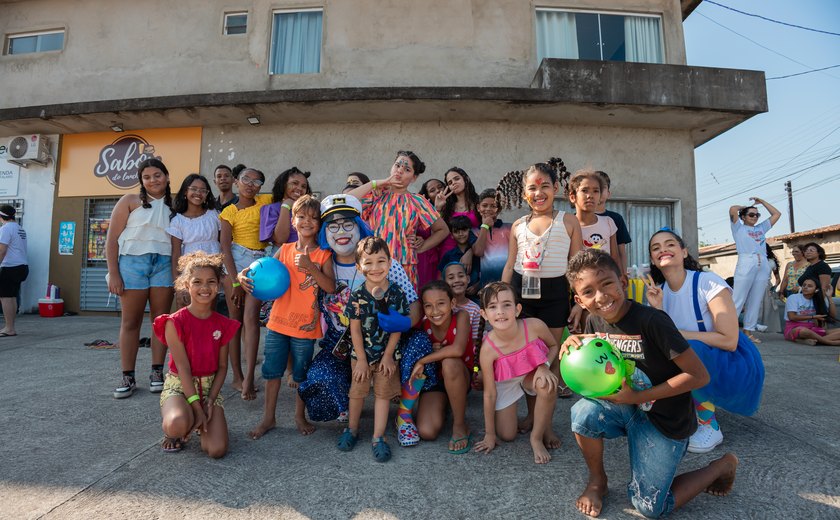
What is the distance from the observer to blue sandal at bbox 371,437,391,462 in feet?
7.93

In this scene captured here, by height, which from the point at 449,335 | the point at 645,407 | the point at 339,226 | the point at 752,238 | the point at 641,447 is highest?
the point at 752,238

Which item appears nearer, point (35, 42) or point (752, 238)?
point (752, 238)

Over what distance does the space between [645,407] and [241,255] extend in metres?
3.35

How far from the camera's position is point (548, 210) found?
3070 mm

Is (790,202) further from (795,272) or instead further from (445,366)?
(445,366)

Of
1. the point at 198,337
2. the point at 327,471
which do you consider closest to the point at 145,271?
the point at 198,337

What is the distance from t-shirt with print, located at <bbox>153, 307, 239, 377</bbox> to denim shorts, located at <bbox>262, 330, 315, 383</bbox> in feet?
0.90

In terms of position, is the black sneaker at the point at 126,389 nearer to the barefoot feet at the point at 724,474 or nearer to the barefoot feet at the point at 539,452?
the barefoot feet at the point at 539,452

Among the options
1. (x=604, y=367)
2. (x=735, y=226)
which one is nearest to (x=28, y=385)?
(x=604, y=367)

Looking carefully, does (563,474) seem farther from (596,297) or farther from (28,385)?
(28,385)

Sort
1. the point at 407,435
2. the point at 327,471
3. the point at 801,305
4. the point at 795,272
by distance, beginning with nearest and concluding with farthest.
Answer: the point at 327,471 → the point at 407,435 → the point at 801,305 → the point at 795,272

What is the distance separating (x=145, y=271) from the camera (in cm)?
368

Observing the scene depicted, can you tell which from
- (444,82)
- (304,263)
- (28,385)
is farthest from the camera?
(444,82)

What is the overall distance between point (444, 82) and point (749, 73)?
17.3 feet
